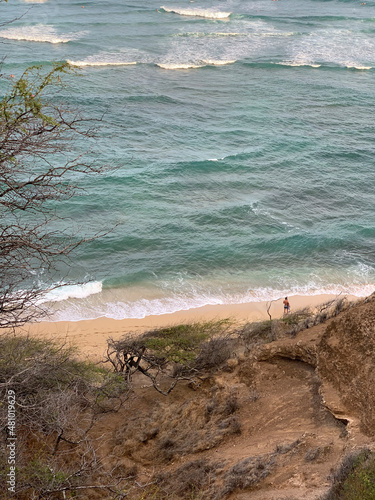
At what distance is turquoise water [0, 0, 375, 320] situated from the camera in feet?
63.5

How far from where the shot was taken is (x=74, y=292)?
18.2 metres

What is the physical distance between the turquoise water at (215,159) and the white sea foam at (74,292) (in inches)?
1.9

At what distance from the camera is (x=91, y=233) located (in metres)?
21.1

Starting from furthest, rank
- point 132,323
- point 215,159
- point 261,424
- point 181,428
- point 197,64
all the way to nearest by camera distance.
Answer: point 197,64 → point 215,159 → point 132,323 → point 181,428 → point 261,424

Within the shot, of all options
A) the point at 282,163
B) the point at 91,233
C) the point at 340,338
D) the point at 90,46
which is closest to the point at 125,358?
the point at 340,338

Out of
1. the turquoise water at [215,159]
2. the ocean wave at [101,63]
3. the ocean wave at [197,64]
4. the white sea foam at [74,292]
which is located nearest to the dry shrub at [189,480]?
the turquoise water at [215,159]

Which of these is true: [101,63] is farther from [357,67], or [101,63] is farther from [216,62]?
[357,67]

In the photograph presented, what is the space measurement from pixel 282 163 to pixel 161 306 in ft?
44.0

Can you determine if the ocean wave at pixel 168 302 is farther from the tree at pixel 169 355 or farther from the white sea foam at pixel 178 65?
the white sea foam at pixel 178 65

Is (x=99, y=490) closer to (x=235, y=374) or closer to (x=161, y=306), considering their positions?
(x=235, y=374)

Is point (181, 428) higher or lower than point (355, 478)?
lower

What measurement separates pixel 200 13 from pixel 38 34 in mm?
19848

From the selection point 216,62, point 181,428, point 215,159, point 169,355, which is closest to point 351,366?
point 181,428

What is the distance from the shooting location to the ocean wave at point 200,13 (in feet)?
187
